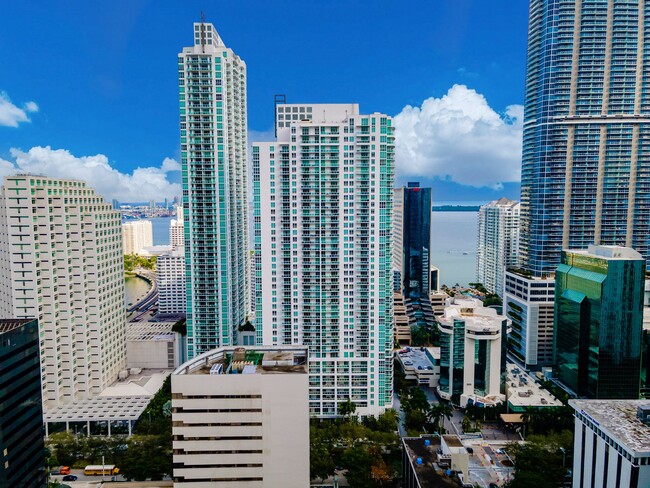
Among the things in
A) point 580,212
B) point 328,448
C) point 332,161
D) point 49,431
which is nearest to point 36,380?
point 49,431

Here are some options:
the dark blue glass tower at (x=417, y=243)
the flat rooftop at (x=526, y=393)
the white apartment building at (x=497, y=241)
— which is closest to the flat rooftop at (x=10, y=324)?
the flat rooftop at (x=526, y=393)

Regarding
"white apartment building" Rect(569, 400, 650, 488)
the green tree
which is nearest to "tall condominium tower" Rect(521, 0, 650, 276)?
"white apartment building" Rect(569, 400, 650, 488)

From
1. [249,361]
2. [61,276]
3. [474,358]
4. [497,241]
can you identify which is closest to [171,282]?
[61,276]

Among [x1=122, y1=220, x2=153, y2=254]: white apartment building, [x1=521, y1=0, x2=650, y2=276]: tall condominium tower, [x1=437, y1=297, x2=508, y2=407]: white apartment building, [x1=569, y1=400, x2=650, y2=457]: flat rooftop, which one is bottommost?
[x1=437, y1=297, x2=508, y2=407]: white apartment building

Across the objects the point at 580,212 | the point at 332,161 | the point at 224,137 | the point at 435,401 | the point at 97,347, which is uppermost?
the point at 224,137

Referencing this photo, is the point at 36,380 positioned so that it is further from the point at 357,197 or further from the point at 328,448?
the point at 357,197

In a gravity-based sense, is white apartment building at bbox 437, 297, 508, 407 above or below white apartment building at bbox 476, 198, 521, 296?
below

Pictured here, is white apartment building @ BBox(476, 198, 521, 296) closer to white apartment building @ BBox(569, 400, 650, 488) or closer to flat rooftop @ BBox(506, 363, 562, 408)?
flat rooftop @ BBox(506, 363, 562, 408)
